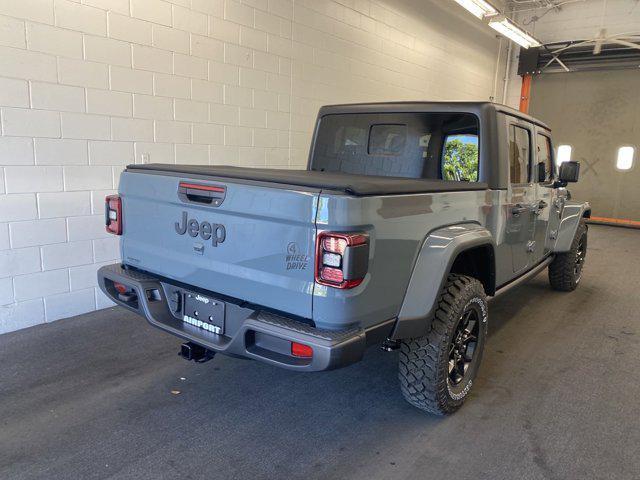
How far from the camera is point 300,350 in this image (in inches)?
79.2

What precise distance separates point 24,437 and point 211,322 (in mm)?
1133

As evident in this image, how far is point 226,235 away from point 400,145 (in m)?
1.64

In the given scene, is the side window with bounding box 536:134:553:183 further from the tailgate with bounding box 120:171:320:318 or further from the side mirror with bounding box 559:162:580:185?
the tailgate with bounding box 120:171:320:318

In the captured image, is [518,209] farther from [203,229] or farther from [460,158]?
[203,229]

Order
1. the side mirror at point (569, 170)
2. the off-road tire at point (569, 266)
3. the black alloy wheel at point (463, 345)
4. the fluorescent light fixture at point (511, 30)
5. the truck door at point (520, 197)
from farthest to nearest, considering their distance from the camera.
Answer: the fluorescent light fixture at point (511, 30) → the off-road tire at point (569, 266) → the side mirror at point (569, 170) → the truck door at point (520, 197) → the black alloy wheel at point (463, 345)

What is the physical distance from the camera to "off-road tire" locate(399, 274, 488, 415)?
255 cm

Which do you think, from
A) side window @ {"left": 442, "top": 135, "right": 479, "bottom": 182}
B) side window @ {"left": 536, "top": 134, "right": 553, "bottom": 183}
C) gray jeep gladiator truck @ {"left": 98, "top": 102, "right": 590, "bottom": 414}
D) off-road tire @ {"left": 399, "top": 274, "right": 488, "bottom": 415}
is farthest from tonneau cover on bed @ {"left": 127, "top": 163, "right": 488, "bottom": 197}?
side window @ {"left": 536, "top": 134, "right": 553, "bottom": 183}

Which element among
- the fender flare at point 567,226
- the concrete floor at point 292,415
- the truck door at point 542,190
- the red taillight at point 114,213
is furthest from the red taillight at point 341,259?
the fender flare at point 567,226

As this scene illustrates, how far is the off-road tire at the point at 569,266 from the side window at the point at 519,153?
6.02ft

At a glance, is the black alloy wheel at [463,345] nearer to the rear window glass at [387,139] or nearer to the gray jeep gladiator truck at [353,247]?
the gray jeep gladiator truck at [353,247]

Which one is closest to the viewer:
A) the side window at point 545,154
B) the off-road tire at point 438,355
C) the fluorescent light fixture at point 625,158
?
the off-road tire at point 438,355

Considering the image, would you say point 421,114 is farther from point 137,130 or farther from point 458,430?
point 137,130

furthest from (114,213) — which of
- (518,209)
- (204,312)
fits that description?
(518,209)

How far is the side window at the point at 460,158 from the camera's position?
10.1ft
